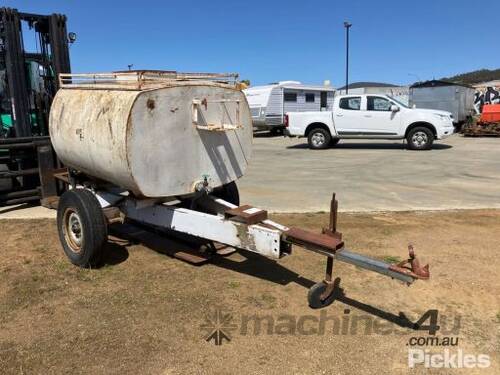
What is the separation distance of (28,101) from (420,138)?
483 inches

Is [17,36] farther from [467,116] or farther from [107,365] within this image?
[467,116]

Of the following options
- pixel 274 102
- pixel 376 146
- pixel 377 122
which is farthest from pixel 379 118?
pixel 274 102

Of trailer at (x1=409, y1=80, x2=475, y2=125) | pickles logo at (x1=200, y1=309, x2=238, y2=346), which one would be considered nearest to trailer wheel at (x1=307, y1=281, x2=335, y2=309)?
pickles logo at (x1=200, y1=309, x2=238, y2=346)

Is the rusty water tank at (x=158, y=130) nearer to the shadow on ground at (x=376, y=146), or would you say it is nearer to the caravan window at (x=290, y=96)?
the shadow on ground at (x=376, y=146)

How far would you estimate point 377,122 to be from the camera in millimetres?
16234

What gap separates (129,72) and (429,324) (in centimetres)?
364

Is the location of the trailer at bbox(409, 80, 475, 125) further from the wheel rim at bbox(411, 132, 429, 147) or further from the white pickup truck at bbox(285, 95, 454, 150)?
the wheel rim at bbox(411, 132, 429, 147)

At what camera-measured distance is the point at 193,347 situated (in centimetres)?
346

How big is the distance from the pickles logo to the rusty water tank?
135cm

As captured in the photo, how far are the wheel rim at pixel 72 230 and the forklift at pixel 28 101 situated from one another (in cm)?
216

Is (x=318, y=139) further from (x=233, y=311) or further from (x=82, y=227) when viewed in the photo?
(x=233, y=311)

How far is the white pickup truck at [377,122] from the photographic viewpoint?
15812mm

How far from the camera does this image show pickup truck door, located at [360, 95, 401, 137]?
1606 cm

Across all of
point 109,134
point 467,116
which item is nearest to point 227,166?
point 109,134
